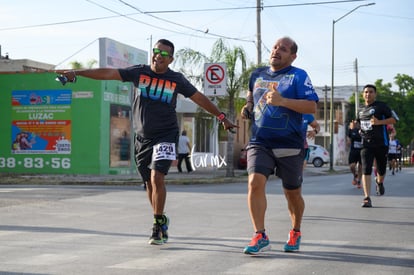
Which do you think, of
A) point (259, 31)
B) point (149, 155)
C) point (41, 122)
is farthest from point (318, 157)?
point (149, 155)

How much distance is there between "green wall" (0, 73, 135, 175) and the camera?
74.9 feet

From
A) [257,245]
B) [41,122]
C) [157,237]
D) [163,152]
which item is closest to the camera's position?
[257,245]

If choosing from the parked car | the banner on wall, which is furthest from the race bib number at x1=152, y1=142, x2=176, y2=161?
the parked car

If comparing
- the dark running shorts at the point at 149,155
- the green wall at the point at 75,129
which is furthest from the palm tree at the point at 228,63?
the dark running shorts at the point at 149,155

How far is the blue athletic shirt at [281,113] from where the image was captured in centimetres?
649

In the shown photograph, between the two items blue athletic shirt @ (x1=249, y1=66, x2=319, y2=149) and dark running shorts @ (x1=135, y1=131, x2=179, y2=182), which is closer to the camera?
blue athletic shirt @ (x1=249, y1=66, x2=319, y2=149)

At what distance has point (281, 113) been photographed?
6480 mm

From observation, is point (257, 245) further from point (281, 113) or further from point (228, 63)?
point (228, 63)

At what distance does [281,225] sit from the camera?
873 cm

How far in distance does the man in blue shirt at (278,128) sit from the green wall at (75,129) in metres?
16.5

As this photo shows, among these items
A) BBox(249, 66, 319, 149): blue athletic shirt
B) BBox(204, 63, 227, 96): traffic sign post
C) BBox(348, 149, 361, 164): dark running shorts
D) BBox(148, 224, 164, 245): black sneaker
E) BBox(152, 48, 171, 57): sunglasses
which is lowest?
BBox(148, 224, 164, 245): black sneaker

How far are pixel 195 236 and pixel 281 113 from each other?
1.95 metres

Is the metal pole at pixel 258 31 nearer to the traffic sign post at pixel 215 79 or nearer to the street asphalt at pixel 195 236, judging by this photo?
the traffic sign post at pixel 215 79

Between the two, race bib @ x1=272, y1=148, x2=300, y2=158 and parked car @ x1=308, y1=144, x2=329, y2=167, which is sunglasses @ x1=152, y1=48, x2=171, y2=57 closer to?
race bib @ x1=272, y1=148, x2=300, y2=158
